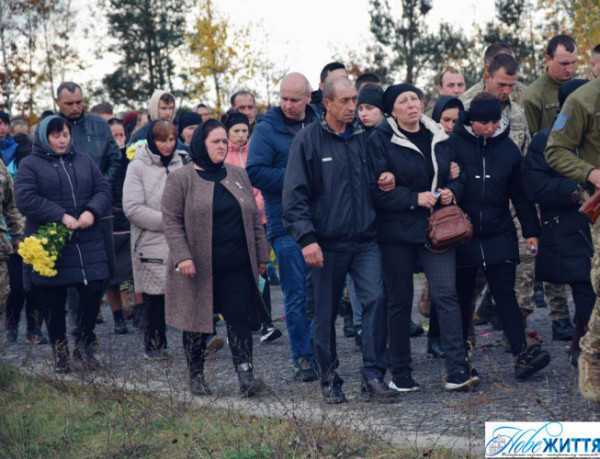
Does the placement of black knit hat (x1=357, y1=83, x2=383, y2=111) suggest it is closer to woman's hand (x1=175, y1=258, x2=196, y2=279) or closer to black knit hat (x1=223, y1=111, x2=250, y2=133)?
black knit hat (x1=223, y1=111, x2=250, y2=133)

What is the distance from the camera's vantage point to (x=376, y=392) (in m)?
6.16

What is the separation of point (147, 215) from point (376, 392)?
311 centimetres

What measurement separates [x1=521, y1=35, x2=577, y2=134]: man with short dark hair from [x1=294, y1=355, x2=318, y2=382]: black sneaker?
3116 mm

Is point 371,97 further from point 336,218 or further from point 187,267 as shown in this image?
point 187,267

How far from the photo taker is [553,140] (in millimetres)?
→ 6250

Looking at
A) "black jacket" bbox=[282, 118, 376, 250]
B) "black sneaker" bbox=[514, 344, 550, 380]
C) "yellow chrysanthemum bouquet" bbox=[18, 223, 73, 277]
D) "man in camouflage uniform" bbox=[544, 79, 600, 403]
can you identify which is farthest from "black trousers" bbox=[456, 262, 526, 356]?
"yellow chrysanthemum bouquet" bbox=[18, 223, 73, 277]

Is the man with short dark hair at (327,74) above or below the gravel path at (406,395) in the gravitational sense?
above

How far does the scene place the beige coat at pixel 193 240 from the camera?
267 inches

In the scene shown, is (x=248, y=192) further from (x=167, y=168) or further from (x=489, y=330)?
(x=489, y=330)

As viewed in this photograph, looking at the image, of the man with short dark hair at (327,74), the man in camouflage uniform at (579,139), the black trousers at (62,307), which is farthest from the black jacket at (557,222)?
the black trousers at (62,307)

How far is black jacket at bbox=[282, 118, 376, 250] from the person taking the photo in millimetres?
6297

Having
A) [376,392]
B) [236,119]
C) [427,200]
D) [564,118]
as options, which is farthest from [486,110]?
[236,119]

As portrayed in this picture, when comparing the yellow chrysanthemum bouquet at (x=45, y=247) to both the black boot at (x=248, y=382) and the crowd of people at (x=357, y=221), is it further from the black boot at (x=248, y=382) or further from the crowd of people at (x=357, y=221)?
the black boot at (x=248, y=382)

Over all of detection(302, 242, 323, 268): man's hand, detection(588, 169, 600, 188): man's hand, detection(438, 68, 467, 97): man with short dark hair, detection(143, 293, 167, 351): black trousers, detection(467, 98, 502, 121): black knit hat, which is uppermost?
detection(438, 68, 467, 97): man with short dark hair
